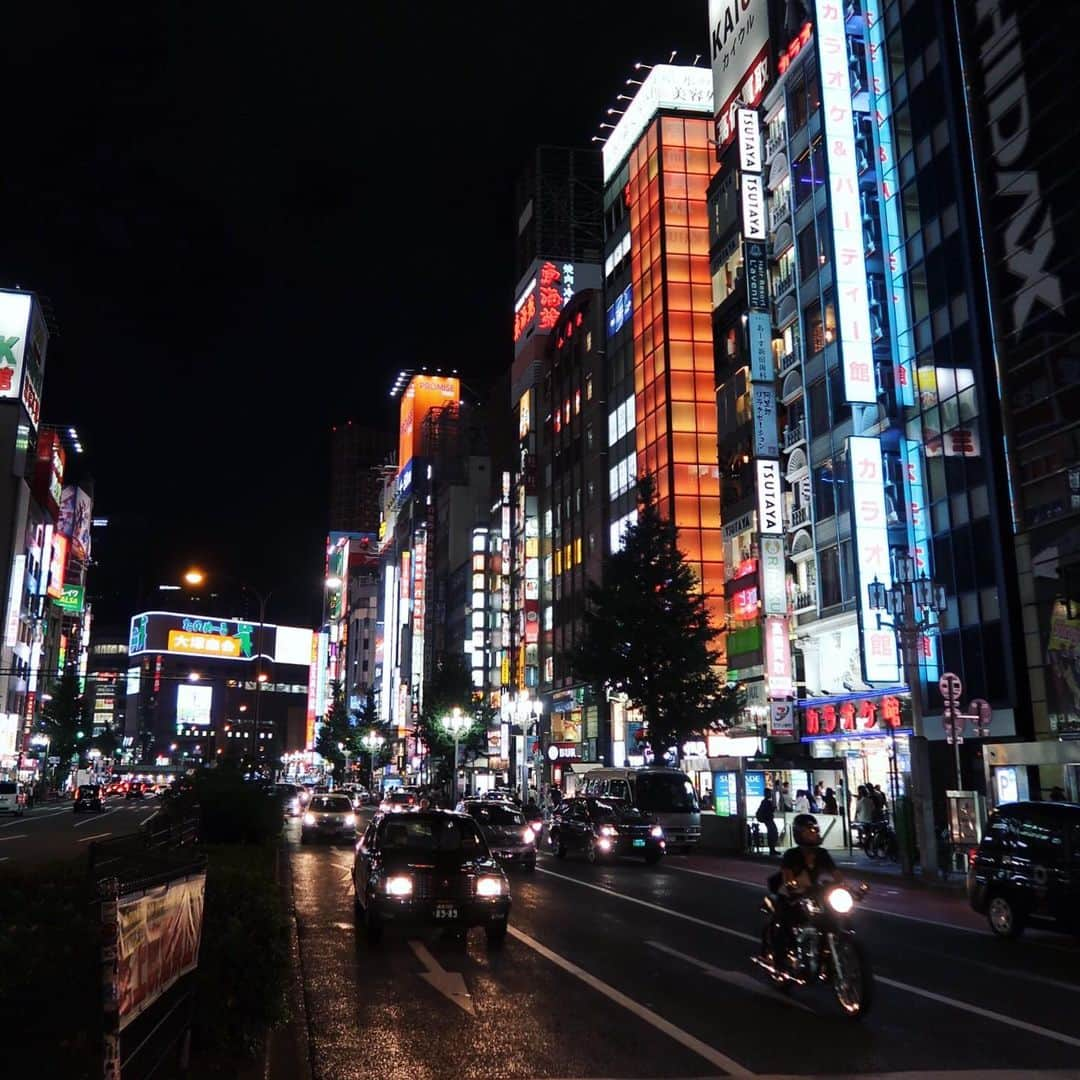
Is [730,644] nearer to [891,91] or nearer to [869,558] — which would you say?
[869,558]

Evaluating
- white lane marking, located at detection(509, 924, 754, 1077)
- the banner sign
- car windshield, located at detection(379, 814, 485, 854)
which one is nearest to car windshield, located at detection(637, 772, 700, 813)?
car windshield, located at detection(379, 814, 485, 854)

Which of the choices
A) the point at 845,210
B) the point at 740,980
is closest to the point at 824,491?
the point at 845,210

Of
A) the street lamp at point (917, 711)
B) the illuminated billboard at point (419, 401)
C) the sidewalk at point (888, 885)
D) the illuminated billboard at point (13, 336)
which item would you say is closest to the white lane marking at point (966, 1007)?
the sidewalk at point (888, 885)

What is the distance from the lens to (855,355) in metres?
36.2

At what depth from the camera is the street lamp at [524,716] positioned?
74.8 m

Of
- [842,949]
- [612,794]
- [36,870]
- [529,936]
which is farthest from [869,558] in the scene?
[36,870]

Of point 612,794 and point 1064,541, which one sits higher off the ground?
point 1064,541

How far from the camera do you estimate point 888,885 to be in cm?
2328

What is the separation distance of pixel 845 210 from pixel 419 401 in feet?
380

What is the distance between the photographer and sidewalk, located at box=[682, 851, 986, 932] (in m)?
18.0

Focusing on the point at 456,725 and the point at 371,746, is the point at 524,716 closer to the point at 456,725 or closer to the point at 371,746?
the point at 456,725

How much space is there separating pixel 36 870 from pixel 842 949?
6.94 meters

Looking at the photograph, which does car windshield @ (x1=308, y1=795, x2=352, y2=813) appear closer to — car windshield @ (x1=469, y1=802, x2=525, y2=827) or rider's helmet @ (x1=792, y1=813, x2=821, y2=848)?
car windshield @ (x1=469, y1=802, x2=525, y2=827)

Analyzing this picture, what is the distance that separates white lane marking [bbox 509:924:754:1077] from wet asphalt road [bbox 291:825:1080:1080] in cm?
3
